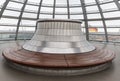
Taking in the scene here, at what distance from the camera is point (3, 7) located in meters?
17.7

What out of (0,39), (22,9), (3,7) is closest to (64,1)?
(22,9)

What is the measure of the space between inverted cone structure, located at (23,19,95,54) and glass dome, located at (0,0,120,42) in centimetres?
990

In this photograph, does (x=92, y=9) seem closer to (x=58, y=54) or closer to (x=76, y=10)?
(x=76, y=10)

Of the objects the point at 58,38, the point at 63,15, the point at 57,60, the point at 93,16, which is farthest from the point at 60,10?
the point at 57,60

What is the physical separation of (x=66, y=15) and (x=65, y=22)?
11.4m

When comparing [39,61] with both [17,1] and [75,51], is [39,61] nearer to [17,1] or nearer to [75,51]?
[75,51]

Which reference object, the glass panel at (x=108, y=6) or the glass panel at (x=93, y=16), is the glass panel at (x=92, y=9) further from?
the glass panel at (x=108, y=6)

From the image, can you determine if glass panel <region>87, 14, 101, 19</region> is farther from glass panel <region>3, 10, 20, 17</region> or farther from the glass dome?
glass panel <region>3, 10, 20, 17</region>

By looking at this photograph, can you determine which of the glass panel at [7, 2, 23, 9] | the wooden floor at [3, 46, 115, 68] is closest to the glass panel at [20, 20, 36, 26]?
the glass panel at [7, 2, 23, 9]

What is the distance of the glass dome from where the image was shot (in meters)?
18.3

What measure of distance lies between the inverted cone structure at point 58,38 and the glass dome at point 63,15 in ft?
32.5

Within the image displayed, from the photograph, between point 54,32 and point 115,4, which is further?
point 115,4

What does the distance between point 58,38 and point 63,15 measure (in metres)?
11.8

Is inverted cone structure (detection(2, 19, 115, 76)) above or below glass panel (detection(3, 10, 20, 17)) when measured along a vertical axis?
below
